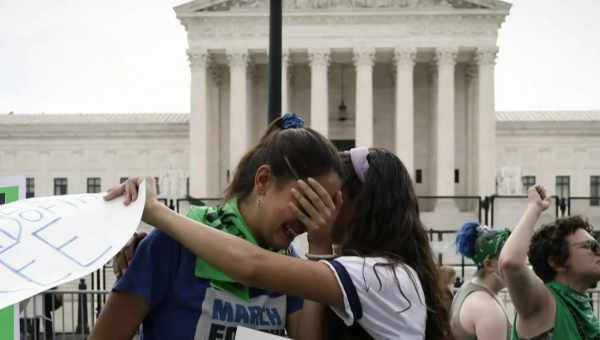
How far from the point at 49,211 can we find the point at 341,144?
152 feet

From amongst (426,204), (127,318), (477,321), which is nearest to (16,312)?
(127,318)

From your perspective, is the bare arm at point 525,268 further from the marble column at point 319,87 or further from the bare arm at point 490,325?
the marble column at point 319,87

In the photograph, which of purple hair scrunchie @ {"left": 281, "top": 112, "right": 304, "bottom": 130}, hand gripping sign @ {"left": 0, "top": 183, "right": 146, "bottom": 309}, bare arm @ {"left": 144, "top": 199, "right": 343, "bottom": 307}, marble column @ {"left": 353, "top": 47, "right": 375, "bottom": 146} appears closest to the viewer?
hand gripping sign @ {"left": 0, "top": 183, "right": 146, "bottom": 309}

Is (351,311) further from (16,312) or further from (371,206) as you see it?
(16,312)

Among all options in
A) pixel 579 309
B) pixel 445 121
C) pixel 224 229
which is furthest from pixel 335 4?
pixel 224 229

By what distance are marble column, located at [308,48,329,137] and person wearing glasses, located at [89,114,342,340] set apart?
41.0 metres

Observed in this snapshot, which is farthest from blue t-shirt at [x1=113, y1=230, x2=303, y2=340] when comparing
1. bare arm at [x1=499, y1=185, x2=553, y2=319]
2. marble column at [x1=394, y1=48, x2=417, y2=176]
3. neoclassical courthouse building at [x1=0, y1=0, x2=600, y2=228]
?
marble column at [x1=394, y1=48, x2=417, y2=176]

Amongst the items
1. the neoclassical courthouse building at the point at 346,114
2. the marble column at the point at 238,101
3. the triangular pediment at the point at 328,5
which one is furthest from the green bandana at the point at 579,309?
the triangular pediment at the point at 328,5

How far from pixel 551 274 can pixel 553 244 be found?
0.68 ft

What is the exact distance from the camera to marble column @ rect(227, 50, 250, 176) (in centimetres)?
4350

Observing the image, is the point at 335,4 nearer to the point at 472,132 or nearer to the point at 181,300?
the point at 472,132

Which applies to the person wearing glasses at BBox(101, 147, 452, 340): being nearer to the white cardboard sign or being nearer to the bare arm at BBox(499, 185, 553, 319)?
the white cardboard sign

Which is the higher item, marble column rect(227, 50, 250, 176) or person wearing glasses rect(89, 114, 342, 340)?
marble column rect(227, 50, 250, 176)

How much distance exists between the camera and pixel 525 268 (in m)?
3.55
